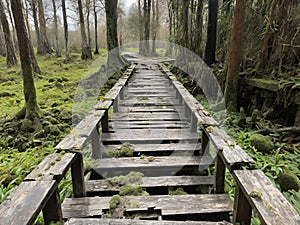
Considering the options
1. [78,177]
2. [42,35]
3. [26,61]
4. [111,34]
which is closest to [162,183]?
[78,177]

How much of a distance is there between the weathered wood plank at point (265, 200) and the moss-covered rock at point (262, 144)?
6.58 ft

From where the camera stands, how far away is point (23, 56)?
489 centimetres

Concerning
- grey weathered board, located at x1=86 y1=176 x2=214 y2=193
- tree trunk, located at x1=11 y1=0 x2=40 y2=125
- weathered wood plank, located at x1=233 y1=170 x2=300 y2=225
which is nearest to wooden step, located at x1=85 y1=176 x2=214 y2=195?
grey weathered board, located at x1=86 y1=176 x2=214 y2=193

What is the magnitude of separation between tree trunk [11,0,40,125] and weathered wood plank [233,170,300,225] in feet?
14.9

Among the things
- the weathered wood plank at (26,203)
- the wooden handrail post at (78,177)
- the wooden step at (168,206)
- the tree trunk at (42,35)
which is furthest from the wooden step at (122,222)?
the tree trunk at (42,35)

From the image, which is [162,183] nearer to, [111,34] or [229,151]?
[229,151]

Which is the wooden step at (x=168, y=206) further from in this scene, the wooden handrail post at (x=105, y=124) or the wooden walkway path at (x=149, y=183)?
the wooden handrail post at (x=105, y=124)

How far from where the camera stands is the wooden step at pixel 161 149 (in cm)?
323

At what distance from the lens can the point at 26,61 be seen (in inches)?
195

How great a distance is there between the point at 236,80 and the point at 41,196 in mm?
4680

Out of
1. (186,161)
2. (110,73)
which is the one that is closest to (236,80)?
(186,161)

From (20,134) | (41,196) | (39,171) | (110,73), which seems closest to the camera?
(41,196)

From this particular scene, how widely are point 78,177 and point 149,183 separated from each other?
2.55ft

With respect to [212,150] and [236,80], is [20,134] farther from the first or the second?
[236,80]
